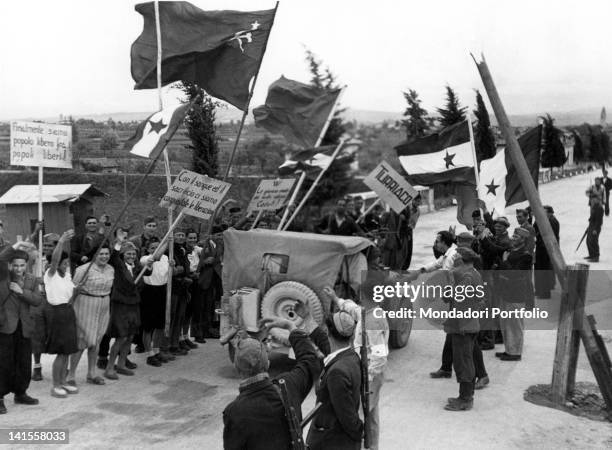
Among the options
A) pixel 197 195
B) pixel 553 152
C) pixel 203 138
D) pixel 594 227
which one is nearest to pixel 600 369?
pixel 197 195

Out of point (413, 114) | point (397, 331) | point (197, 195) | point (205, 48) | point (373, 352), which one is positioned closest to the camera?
point (373, 352)

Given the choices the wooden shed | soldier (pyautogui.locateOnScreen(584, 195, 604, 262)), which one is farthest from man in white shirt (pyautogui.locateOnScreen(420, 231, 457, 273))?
the wooden shed

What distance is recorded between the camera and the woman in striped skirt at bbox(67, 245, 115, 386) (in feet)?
27.2

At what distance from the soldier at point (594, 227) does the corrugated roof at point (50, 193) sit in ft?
35.9

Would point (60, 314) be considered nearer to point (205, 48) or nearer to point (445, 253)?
point (205, 48)

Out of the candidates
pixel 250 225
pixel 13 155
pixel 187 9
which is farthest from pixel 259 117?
pixel 13 155

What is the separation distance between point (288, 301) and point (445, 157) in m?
5.22

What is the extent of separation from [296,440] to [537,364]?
6253mm

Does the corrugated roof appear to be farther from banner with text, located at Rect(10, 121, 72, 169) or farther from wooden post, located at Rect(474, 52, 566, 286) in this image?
wooden post, located at Rect(474, 52, 566, 286)

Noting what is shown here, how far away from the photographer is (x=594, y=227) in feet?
53.7

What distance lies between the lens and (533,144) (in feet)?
35.2

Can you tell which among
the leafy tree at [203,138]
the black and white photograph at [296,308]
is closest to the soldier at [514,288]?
the black and white photograph at [296,308]

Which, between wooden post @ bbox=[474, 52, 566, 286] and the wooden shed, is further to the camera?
the wooden shed

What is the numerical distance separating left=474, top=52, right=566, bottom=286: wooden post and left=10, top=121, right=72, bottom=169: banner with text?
21.2 ft
